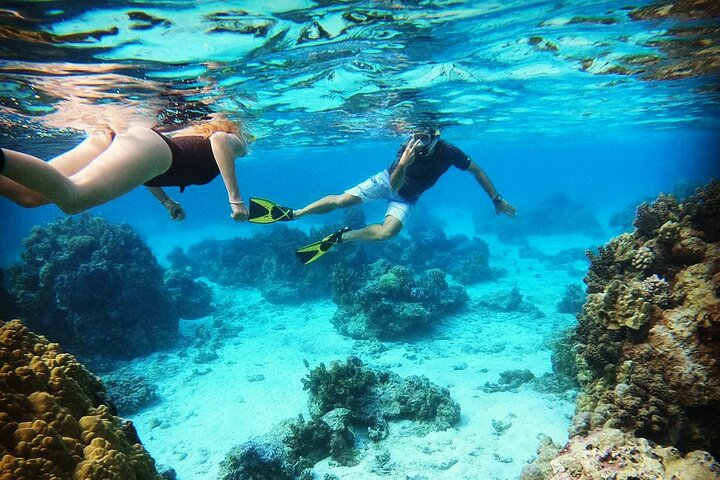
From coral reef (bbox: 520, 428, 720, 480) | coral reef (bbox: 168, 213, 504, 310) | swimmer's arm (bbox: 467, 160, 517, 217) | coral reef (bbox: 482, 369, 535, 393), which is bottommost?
coral reef (bbox: 482, 369, 535, 393)

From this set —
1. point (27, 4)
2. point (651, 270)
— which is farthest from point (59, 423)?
point (651, 270)

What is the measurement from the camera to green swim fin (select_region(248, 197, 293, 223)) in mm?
6045

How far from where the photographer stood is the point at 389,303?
12312mm

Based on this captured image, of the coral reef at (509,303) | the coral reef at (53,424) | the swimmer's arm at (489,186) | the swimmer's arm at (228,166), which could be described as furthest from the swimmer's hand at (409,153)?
the coral reef at (509,303)

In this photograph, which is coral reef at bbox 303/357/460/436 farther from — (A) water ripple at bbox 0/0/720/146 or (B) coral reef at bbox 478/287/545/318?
(B) coral reef at bbox 478/287/545/318

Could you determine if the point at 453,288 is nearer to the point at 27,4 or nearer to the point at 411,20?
the point at 411,20

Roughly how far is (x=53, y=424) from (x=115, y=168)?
7.18 ft

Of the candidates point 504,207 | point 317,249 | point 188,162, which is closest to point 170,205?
point 188,162

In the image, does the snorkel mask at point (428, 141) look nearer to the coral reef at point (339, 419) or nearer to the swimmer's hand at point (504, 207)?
the swimmer's hand at point (504, 207)

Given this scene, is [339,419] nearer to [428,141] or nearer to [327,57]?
[428,141]

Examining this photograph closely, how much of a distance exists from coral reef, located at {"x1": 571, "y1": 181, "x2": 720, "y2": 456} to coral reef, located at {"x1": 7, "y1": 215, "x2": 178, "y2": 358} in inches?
531

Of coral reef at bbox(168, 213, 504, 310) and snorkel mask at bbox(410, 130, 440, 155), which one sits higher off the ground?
snorkel mask at bbox(410, 130, 440, 155)

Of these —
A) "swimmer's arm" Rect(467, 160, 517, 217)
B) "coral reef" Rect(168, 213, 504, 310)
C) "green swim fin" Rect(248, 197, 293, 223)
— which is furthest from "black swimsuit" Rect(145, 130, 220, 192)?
"coral reef" Rect(168, 213, 504, 310)

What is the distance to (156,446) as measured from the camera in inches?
311
